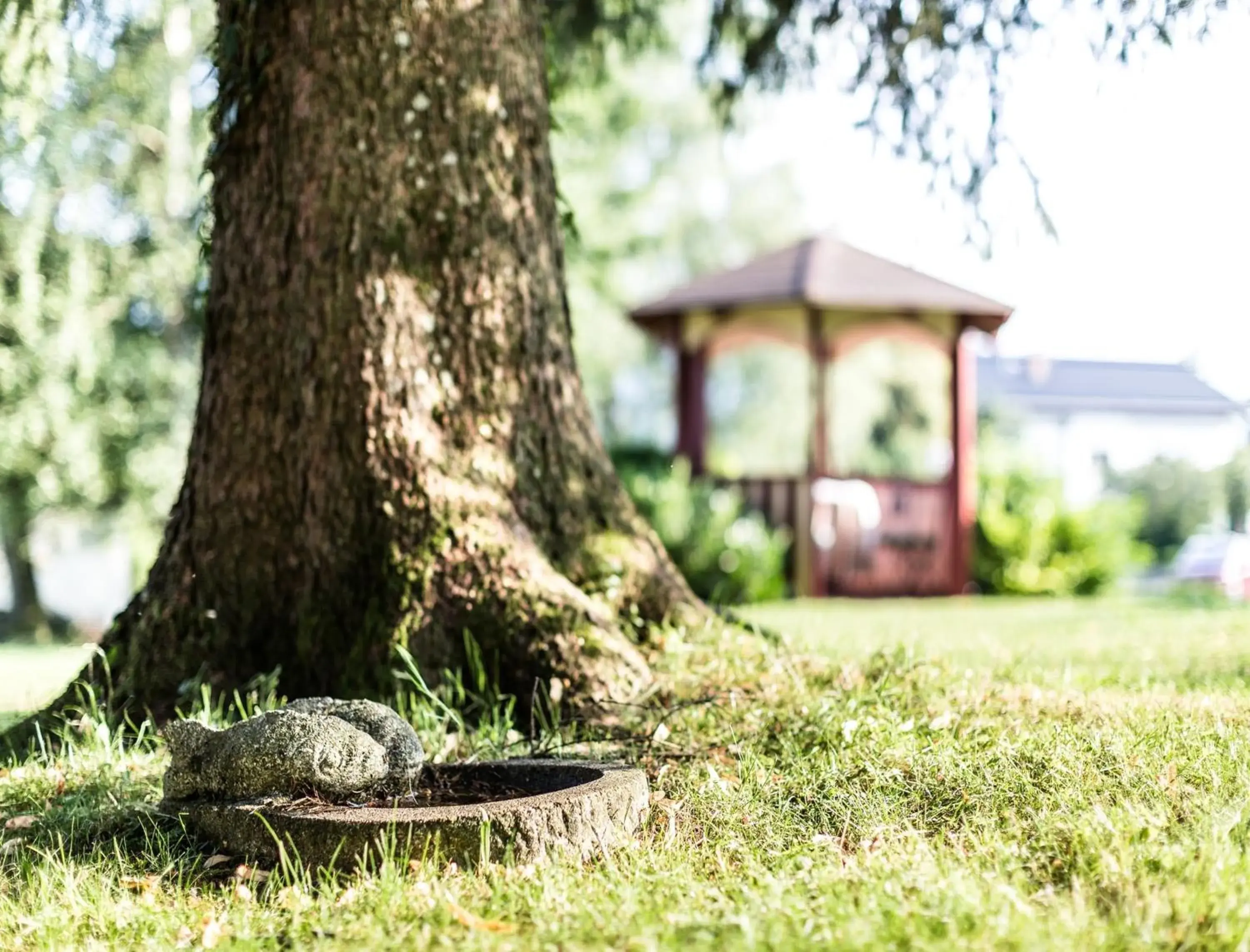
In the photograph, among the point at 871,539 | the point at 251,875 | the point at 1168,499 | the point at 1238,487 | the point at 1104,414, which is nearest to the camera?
the point at 251,875

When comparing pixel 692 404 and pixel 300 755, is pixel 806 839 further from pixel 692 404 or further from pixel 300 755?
pixel 692 404

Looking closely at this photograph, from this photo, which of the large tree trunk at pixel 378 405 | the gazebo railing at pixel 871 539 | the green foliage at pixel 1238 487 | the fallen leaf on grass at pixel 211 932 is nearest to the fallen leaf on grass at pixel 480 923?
the fallen leaf on grass at pixel 211 932

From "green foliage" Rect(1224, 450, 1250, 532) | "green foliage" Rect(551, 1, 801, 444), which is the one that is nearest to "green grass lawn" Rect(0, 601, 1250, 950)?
"green foliage" Rect(1224, 450, 1250, 532)

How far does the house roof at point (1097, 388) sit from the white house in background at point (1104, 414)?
31 mm

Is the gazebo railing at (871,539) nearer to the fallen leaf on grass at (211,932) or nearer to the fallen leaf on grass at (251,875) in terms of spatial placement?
the fallen leaf on grass at (251,875)

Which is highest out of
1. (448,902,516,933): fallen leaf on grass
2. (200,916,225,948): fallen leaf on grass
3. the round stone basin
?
the round stone basin

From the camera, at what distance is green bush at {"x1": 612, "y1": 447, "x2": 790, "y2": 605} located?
41.0 ft

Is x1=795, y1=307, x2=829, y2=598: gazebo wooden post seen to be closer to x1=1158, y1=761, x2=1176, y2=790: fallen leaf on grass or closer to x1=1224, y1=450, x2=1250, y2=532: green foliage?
x1=1224, y1=450, x2=1250, y2=532: green foliage

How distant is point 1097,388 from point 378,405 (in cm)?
2452

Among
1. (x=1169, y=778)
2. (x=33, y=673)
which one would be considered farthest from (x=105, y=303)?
(x=1169, y=778)

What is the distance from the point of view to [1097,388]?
2697cm

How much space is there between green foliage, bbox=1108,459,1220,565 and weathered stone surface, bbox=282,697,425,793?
10735 mm

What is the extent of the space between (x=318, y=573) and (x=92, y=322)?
41.5 feet

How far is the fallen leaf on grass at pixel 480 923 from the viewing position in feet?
9.00
